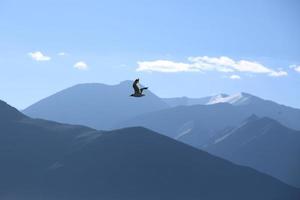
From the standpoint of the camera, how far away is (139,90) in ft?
141
